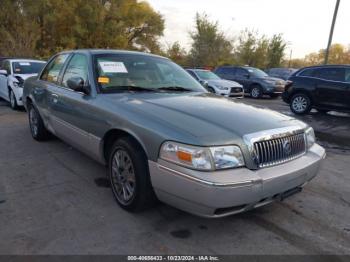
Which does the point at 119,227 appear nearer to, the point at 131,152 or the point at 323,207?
the point at 131,152

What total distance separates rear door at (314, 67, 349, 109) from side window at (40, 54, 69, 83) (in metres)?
8.12

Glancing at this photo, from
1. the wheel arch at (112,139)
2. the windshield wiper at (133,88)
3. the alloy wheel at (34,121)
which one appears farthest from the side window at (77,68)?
the alloy wheel at (34,121)

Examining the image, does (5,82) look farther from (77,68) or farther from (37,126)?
(77,68)

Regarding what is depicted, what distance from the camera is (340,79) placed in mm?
9656

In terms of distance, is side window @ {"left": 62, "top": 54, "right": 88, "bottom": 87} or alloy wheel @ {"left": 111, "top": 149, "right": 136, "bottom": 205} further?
side window @ {"left": 62, "top": 54, "right": 88, "bottom": 87}

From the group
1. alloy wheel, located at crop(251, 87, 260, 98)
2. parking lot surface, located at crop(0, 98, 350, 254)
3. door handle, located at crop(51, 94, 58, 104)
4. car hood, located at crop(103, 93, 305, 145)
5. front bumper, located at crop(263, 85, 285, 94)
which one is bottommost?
parking lot surface, located at crop(0, 98, 350, 254)

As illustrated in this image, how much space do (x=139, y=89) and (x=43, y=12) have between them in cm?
2800

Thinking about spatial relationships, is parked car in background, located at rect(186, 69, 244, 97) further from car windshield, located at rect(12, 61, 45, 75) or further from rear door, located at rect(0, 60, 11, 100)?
rear door, located at rect(0, 60, 11, 100)

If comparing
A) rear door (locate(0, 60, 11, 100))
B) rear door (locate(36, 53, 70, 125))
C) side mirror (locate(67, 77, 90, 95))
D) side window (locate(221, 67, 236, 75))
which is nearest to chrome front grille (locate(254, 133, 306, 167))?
side mirror (locate(67, 77, 90, 95))

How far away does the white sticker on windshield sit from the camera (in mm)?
3762

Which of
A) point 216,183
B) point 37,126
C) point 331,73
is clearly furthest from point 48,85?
point 331,73

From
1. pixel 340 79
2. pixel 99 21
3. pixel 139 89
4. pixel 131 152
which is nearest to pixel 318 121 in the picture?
pixel 340 79

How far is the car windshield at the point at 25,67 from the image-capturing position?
897cm

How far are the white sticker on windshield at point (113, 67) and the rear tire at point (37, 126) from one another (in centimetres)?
211
